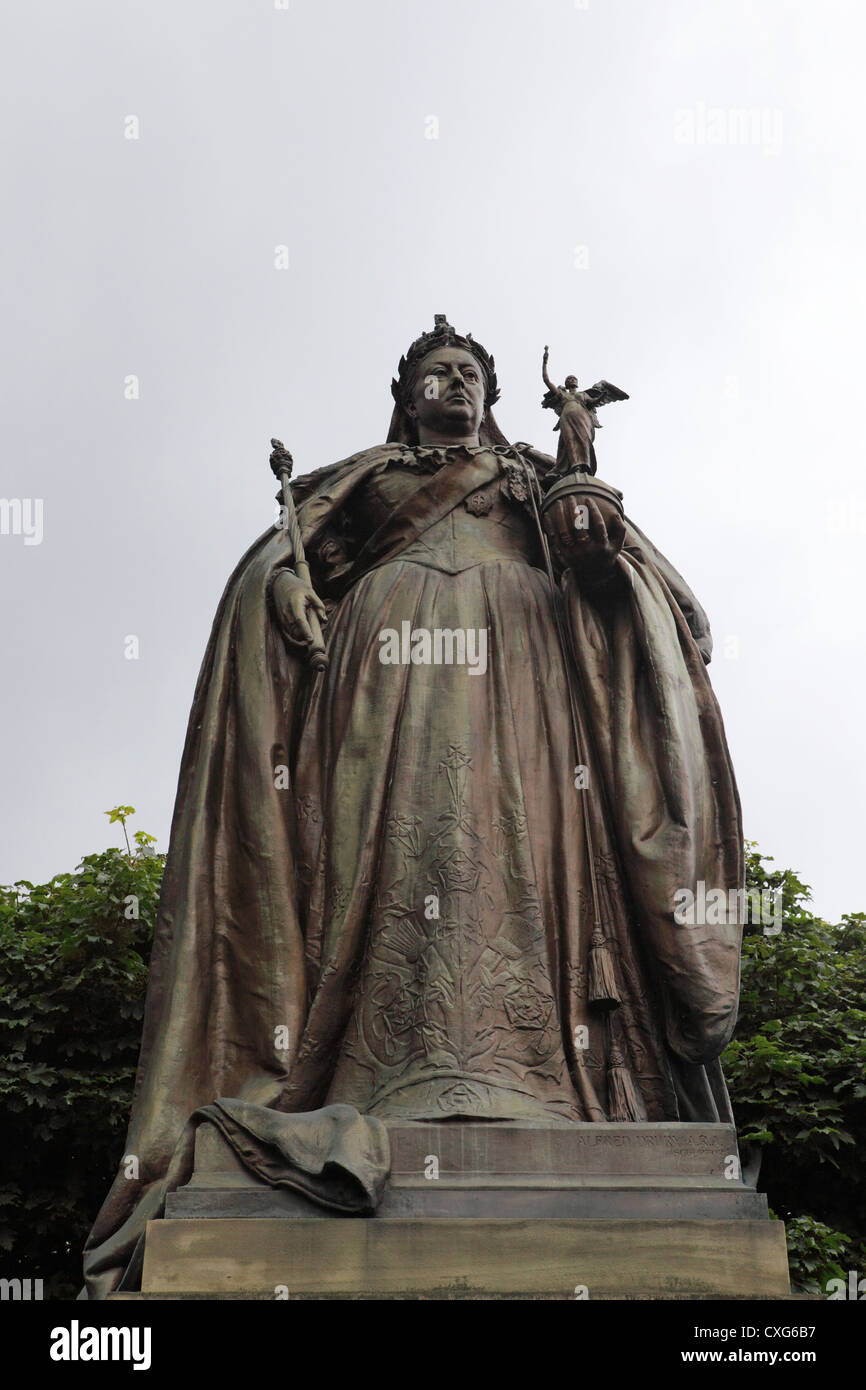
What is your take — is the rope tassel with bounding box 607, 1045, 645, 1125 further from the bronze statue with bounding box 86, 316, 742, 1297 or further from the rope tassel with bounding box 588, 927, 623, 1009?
the rope tassel with bounding box 588, 927, 623, 1009

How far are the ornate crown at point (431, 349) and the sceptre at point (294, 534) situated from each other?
1136mm

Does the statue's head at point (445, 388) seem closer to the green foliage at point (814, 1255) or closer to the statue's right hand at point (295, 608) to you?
the statue's right hand at point (295, 608)

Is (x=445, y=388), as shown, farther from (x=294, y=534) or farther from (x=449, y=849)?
(x=449, y=849)

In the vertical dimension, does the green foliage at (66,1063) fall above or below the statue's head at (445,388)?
below

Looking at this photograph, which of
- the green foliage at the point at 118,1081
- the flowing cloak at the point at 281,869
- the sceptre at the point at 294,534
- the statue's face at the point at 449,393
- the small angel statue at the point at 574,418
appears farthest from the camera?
the green foliage at the point at 118,1081

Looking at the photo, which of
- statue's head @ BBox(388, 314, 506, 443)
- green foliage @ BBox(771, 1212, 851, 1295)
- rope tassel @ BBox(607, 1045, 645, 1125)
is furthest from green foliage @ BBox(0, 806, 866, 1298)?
statue's head @ BBox(388, 314, 506, 443)

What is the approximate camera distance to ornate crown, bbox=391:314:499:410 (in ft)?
37.9

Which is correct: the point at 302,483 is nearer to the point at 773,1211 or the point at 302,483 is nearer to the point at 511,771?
the point at 511,771

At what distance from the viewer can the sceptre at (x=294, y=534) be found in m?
9.69

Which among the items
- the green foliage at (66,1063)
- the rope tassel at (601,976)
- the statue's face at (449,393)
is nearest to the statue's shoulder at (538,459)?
the statue's face at (449,393)
